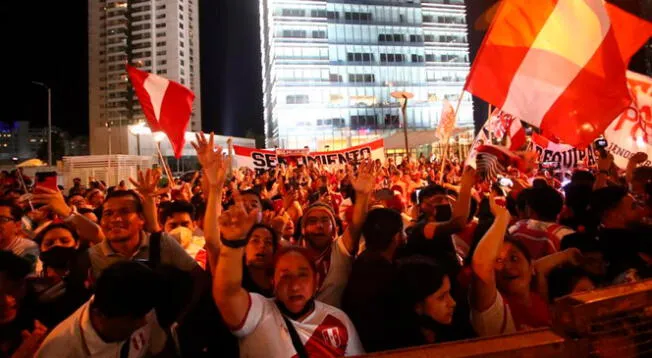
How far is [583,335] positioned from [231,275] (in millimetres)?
1404

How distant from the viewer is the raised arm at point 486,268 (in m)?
2.29

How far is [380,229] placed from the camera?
2.96 metres

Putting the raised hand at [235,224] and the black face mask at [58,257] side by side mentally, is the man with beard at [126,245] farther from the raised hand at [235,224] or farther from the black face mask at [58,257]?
the raised hand at [235,224]

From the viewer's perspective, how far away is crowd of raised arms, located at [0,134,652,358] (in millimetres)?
2025

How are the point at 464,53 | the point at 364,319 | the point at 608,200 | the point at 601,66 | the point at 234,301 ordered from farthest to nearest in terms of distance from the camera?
1. the point at 464,53
2. the point at 601,66
3. the point at 608,200
4. the point at 364,319
5. the point at 234,301

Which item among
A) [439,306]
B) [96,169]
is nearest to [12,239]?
Result: [439,306]

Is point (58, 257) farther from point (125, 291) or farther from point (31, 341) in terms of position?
point (125, 291)

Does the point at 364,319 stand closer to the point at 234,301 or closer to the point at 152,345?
the point at 234,301

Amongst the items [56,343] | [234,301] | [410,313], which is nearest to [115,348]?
[56,343]

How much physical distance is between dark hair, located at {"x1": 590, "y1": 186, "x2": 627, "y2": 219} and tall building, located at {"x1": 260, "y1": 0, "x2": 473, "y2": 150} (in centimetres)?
5483

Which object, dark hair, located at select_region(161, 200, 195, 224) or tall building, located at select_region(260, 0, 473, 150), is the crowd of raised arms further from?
tall building, located at select_region(260, 0, 473, 150)

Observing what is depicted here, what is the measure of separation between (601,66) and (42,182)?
5714 millimetres

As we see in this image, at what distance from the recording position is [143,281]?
2.03m

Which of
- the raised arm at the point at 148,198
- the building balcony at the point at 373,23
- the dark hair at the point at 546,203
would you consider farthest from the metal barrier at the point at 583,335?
the building balcony at the point at 373,23
